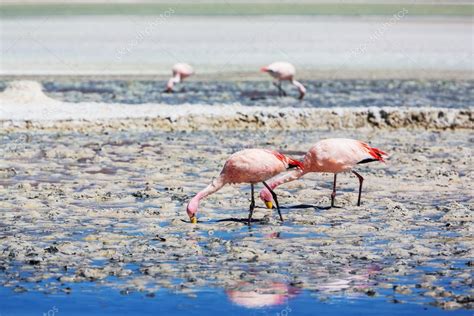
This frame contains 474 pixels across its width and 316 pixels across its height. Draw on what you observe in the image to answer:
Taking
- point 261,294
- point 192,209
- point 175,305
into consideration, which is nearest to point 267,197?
point 192,209

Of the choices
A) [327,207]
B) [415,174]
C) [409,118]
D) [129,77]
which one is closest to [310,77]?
[129,77]

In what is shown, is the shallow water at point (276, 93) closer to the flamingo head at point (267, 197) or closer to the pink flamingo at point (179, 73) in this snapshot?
the pink flamingo at point (179, 73)

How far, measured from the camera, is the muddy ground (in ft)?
27.6

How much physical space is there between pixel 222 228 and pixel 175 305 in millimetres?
2528

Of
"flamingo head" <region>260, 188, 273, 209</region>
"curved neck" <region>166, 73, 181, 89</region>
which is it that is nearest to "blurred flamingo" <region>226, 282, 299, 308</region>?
"flamingo head" <region>260, 188, 273, 209</region>

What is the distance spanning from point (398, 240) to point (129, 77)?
17.6m

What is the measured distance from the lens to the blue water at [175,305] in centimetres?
763

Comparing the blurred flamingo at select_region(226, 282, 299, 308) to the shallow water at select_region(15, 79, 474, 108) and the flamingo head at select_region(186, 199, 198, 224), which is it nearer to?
the flamingo head at select_region(186, 199, 198, 224)

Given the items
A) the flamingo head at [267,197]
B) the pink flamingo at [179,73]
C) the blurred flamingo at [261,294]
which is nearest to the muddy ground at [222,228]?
the blurred flamingo at [261,294]

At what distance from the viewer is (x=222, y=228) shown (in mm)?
10281

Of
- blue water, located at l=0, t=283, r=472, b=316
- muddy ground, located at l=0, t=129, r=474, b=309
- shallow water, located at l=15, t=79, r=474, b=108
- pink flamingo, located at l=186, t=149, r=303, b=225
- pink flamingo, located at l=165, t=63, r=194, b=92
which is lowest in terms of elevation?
blue water, located at l=0, t=283, r=472, b=316

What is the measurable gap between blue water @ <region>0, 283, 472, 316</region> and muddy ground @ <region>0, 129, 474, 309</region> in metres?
0.13

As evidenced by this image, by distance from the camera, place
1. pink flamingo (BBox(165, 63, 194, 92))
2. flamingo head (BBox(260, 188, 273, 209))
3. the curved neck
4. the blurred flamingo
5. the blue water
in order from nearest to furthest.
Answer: the blue water, the blurred flamingo, flamingo head (BBox(260, 188, 273, 209)), the curved neck, pink flamingo (BBox(165, 63, 194, 92))

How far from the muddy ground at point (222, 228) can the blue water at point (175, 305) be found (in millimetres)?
133
